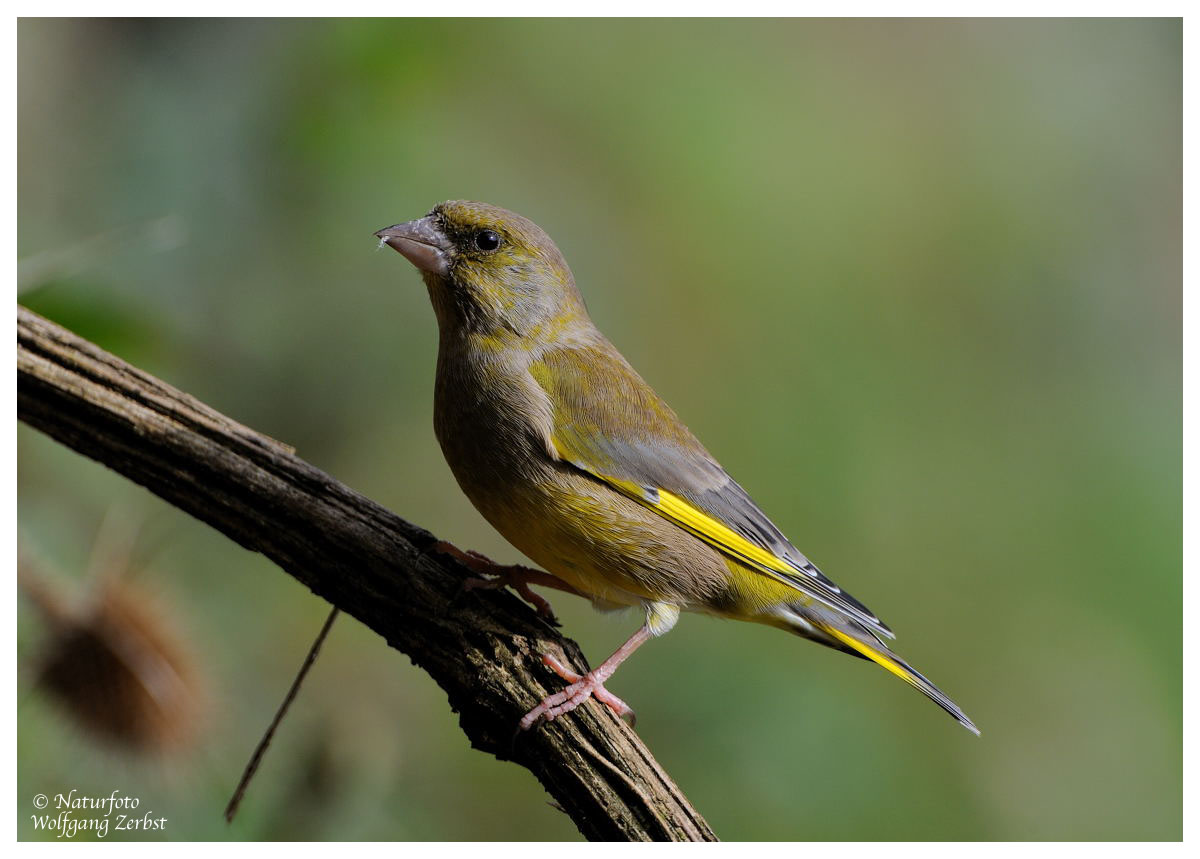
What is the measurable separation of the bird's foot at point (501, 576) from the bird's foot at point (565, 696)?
0.26 m

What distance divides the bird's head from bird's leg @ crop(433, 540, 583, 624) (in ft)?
2.22

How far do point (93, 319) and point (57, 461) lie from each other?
849mm

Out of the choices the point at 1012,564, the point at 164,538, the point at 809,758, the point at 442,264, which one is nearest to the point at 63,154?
the point at 164,538

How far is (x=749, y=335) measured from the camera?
16.2 feet

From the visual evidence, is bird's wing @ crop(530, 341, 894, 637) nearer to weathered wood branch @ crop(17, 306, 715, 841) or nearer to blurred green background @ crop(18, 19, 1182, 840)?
weathered wood branch @ crop(17, 306, 715, 841)

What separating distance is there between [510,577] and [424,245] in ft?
3.35

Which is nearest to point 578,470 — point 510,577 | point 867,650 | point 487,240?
point 510,577

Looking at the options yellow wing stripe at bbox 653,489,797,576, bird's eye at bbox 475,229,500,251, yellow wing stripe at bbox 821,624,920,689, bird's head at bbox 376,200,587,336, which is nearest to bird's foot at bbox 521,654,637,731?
yellow wing stripe at bbox 653,489,797,576

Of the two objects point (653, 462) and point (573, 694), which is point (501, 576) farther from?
point (653, 462)

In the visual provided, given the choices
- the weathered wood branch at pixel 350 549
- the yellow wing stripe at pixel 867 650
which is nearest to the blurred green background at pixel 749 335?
the weathered wood branch at pixel 350 549

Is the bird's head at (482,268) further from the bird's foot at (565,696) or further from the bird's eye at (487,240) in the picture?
the bird's foot at (565,696)

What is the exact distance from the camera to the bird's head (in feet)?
10.6

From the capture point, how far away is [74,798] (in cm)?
329

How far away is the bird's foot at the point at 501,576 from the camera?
289cm
